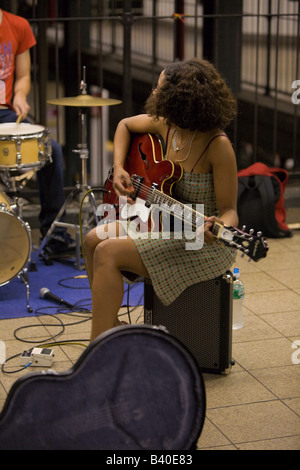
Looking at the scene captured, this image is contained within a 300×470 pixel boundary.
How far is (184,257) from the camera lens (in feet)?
10.8

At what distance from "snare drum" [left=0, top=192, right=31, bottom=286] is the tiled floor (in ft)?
0.95

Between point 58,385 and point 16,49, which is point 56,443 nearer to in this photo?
point 58,385

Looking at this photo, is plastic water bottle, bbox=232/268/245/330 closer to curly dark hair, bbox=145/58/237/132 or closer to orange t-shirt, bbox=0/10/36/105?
curly dark hair, bbox=145/58/237/132

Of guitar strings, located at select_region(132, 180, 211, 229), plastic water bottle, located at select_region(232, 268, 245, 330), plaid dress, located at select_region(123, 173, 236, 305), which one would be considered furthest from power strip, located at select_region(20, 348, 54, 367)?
plastic water bottle, located at select_region(232, 268, 245, 330)

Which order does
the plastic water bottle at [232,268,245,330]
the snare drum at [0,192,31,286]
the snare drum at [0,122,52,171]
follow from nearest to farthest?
the plastic water bottle at [232,268,245,330] → the snare drum at [0,192,31,286] → the snare drum at [0,122,52,171]

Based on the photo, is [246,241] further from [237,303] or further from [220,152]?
[237,303]

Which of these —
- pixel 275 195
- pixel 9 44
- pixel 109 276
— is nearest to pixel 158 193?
pixel 109 276

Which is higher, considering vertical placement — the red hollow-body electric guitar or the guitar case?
the red hollow-body electric guitar

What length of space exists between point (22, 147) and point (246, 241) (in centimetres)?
189

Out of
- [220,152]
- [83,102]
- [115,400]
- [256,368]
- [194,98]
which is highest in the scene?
[194,98]

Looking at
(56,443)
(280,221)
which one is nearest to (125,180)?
(56,443)

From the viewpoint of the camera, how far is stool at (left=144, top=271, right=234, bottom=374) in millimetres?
3391

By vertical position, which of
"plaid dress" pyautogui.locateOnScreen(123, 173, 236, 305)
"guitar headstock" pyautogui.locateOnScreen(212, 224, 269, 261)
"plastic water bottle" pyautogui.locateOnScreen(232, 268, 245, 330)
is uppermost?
"guitar headstock" pyautogui.locateOnScreen(212, 224, 269, 261)

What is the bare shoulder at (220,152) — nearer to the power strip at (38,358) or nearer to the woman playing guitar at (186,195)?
the woman playing guitar at (186,195)
